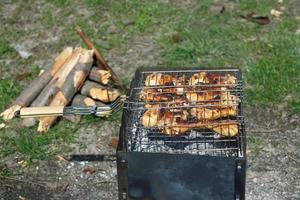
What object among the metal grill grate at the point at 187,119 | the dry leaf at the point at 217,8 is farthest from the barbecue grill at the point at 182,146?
the dry leaf at the point at 217,8

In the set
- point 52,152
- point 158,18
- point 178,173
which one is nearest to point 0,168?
point 52,152

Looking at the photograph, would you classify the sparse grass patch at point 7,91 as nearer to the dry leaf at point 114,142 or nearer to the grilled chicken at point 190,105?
the dry leaf at point 114,142

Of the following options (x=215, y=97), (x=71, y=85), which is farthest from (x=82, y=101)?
(x=215, y=97)

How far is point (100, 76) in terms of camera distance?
A: 5.66 metres

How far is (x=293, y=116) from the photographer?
5570 millimetres

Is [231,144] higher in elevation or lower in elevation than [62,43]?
higher

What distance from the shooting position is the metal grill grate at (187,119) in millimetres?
3812

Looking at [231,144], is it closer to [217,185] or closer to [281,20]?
[217,185]

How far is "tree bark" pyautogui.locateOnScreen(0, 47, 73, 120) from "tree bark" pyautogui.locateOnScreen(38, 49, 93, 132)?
0.24 meters

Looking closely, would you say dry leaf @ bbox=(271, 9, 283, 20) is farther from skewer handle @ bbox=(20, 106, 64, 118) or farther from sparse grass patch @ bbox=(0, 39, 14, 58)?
skewer handle @ bbox=(20, 106, 64, 118)

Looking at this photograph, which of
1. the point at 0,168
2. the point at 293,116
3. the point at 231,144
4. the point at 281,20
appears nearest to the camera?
the point at 231,144

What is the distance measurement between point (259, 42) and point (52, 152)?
276 centimetres

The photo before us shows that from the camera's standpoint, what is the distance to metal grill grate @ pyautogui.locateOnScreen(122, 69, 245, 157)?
3812 millimetres

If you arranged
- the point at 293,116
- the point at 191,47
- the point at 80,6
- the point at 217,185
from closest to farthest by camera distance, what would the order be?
the point at 217,185, the point at 293,116, the point at 191,47, the point at 80,6
